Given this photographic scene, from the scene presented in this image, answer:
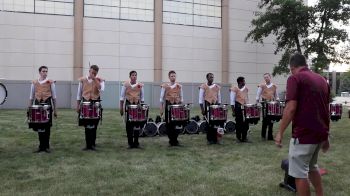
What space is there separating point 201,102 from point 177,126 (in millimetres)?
969

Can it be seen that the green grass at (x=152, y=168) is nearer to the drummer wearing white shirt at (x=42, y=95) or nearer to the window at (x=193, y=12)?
the drummer wearing white shirt at (x=42, y=95)

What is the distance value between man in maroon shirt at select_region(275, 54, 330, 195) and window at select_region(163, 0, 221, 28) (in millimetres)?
26577

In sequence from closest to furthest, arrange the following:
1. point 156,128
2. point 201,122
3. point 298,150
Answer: point 298,150 < point 156,128 < point 201,122

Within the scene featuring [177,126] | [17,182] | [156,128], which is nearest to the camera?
[17,182]

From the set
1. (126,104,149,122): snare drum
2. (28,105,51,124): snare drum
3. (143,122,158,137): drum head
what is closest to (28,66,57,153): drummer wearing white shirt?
(28,105,51,124): snare drum

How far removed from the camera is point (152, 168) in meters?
8.08

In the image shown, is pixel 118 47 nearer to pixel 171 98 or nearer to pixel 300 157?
pixel 171 98

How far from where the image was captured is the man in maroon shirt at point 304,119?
493 centimetres

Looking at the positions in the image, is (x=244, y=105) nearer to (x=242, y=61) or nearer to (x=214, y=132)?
(x=214, y=132)

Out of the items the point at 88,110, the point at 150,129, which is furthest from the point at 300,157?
the point at 150,129

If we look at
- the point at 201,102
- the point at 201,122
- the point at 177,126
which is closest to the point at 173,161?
the point at 177,126

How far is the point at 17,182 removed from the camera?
6891 millimetres

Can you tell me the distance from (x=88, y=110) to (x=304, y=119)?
5889 millimetres

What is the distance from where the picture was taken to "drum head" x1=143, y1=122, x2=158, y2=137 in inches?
502
